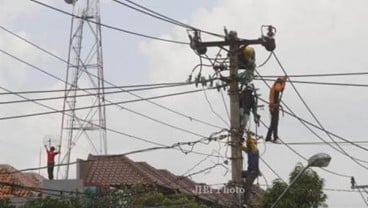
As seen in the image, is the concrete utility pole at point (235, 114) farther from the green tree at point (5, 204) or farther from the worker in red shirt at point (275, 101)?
the green tree at point (5, 204)

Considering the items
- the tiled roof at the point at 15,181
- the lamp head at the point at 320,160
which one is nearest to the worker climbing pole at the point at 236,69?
the lamp head at the point at 320,160

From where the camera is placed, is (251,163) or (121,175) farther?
(121,175)

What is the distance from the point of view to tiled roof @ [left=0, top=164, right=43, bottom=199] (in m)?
32.4

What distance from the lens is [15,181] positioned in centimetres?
3459

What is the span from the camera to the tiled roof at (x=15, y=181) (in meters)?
32.4

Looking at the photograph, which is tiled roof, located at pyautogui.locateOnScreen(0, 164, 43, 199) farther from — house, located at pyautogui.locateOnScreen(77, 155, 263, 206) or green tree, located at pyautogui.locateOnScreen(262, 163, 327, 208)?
green tree, located at pyautogui.locateOnScreen(262, 163, 327, 208)

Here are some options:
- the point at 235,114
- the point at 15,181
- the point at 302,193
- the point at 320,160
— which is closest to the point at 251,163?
the point at 235,114

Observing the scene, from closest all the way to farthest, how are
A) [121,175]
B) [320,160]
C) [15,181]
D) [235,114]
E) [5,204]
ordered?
[320,160] < [235,114] < [5,204] < [15,181] < [121,175]

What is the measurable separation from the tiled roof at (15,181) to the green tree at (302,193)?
754cm

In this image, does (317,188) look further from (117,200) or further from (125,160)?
(125,160)

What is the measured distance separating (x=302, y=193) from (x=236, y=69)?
9.15 metres

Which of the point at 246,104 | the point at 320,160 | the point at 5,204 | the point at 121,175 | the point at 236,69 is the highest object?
the point at 121,175

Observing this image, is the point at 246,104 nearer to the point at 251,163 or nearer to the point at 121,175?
the point at 251,163

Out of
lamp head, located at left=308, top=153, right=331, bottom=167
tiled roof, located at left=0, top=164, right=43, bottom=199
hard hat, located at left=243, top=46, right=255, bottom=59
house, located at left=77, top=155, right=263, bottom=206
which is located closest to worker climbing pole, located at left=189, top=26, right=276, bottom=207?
hard hat, located at left=243, top=46, right=255, bottom=59
